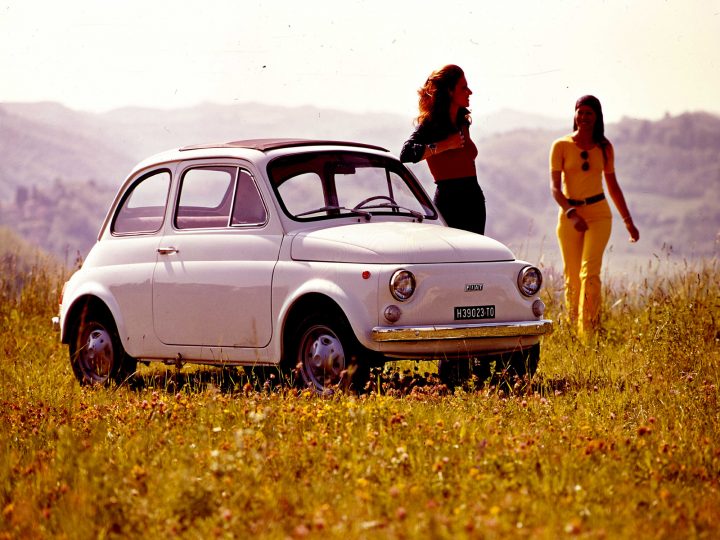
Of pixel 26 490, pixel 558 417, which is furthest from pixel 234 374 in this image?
pixel 26 490

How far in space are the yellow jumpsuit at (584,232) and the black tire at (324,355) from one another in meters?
4.13

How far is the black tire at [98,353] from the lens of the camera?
10.7 meters

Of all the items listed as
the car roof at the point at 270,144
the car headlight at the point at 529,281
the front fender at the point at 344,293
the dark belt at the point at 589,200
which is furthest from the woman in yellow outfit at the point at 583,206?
the front fender at the point at 344,293

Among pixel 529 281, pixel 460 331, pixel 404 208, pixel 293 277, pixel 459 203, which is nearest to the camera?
pixel 460 331

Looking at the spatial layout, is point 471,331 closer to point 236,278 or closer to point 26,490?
point 236,278

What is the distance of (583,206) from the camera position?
12445mm

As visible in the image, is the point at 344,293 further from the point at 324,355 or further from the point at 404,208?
the point at 404,208

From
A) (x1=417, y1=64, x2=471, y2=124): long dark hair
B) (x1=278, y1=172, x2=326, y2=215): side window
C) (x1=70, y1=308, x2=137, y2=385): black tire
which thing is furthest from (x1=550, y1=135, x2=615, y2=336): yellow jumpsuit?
(x1=70, y1=308, x2=137, y2=385): black tire

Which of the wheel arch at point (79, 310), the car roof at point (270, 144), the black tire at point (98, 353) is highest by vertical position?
the car roof at point (270, 144)

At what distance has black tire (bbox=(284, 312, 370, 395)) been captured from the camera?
8633mm

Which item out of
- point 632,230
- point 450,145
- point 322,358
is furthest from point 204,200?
point 632,230

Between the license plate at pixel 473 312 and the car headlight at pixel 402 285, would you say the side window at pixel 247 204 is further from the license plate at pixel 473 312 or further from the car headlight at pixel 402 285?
the license plate at pixel 473 312

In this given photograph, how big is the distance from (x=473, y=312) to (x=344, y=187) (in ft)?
5.09

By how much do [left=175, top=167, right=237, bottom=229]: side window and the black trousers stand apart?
1.78m
